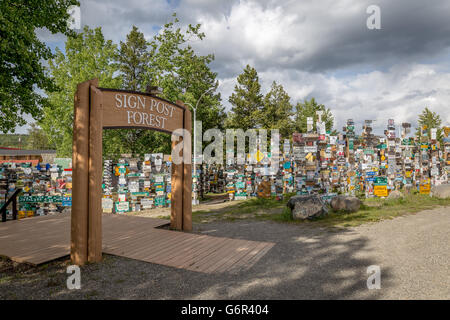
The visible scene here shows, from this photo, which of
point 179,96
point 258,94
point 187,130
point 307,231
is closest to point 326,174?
point 307,231

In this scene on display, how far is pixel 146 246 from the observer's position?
19.7ft

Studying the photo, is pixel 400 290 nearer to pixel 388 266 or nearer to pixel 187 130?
pixel 388 266

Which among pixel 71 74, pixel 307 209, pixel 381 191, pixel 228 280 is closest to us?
pixel 228 280

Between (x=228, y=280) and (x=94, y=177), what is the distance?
3.10 m

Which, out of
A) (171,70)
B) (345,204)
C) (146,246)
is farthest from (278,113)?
(146,246)

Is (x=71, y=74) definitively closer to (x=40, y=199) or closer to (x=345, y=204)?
(x=40, y=199)

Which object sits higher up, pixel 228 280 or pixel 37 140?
pixel 37 140

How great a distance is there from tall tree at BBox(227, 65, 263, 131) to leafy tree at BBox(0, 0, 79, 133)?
947 inches

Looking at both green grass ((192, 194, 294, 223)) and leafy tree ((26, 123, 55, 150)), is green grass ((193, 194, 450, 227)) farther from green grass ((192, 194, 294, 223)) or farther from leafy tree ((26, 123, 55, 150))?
leafy tree ((26, 123, 55, 150))

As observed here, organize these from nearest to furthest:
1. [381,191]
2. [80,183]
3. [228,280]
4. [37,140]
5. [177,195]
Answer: [228,280]
[80,183]
[177,195]
[381,191]
[37,140]

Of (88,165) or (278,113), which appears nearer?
(88,165)

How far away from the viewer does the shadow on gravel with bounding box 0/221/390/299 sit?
12.0 ft

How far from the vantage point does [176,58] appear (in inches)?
837

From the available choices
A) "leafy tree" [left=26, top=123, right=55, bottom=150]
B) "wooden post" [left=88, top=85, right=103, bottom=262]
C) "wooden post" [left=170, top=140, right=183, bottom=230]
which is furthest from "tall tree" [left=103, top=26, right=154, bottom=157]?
"leafy tree" [left=26, top=123, right=55, bottom=150]
